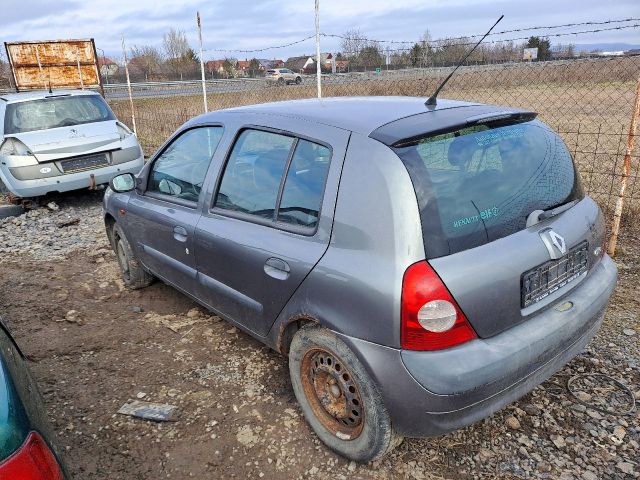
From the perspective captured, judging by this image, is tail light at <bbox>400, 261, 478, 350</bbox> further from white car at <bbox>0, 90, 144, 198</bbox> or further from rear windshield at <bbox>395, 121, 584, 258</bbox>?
white car at <bbox>0, 90, 144, 198</bbox>

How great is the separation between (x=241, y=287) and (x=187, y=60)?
58478 mm

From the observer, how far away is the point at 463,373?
197 centimetres

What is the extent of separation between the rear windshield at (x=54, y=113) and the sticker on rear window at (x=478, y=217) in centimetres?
725

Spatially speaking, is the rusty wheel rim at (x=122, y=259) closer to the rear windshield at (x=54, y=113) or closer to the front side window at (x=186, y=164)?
the front side window at (x=186, y=164)

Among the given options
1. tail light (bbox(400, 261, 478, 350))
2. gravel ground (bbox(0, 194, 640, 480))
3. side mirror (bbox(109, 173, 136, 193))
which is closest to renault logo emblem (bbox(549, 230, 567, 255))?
tail light (bbox(400, 261, 478, 350))

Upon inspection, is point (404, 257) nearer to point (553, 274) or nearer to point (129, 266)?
point (553, 274)

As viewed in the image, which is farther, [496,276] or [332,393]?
[332,393]

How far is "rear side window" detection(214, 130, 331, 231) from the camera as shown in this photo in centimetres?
243

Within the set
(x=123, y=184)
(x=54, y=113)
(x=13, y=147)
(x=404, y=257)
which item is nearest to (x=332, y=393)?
(x=404, y=257)

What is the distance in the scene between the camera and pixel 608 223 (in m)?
5.12

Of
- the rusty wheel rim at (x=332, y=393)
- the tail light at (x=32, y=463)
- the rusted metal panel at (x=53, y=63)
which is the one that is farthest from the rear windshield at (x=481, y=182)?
the rusted metal panel at (x=53, y=63)

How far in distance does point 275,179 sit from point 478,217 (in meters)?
1.13

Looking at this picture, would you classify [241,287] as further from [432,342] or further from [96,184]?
[96,184]

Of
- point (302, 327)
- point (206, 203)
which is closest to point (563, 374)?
point (302, 327)
